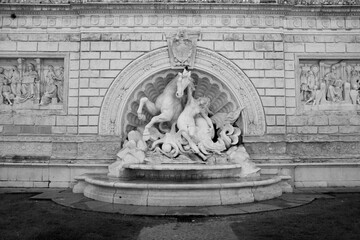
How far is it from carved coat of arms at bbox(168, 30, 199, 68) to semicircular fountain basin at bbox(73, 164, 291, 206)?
13.5 feet

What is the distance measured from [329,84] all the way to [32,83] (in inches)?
454

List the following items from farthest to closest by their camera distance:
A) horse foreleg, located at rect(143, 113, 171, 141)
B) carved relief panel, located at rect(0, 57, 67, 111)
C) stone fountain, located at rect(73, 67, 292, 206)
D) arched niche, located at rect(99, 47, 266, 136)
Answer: carved relief panel, located at rect(0, 57, 67, 111), arched niche, located at rect(99, 47, 266, 136), horse foreleg, located at rect(143, 113, 171, 141), stone fountain, located at rect(73, 67, 292, 206)

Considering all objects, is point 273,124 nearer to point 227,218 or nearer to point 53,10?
point 227,218

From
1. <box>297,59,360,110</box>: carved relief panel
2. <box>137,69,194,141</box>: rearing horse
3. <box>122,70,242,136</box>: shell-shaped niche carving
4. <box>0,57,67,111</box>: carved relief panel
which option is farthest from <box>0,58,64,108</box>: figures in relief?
<box>297,59,360,110</box>: carved relief panel

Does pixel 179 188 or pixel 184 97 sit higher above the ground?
pixel 184 97

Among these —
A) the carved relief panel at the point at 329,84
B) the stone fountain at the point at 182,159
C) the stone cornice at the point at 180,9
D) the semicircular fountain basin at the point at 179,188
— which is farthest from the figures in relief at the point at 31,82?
the carved relief panel at the point at 329,84

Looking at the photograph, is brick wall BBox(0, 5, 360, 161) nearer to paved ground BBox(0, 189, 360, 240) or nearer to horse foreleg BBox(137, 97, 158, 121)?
horse foreleg BBox(137, 97, 158, 121)

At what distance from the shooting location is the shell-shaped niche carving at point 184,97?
1102 cm

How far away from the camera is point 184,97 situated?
10703 mm

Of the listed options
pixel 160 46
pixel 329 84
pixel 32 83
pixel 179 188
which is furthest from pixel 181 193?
pixel 329 84

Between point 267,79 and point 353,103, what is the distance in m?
3.56

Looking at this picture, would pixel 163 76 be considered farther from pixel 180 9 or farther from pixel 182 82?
pixel 180 9

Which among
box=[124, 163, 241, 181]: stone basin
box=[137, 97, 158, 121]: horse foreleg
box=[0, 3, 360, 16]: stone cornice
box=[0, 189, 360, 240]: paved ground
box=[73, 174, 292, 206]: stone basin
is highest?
box=[0, 3, 360, 16]: stone cornice

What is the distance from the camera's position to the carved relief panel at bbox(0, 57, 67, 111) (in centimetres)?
1112
